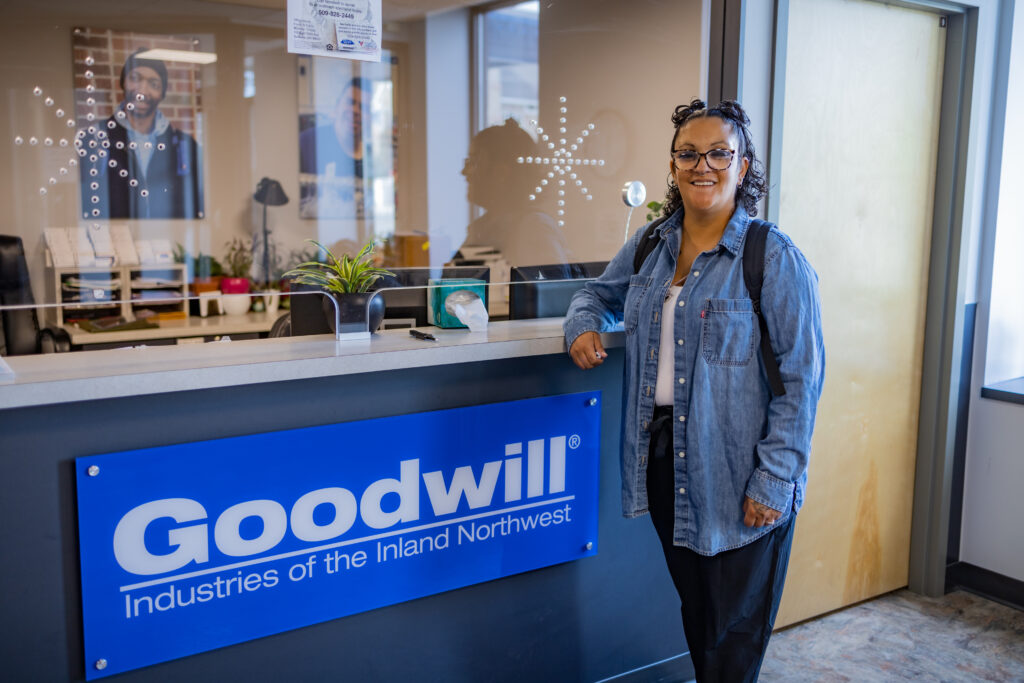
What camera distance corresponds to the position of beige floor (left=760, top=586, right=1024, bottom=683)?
2.83 metres

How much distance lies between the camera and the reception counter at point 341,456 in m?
1.71

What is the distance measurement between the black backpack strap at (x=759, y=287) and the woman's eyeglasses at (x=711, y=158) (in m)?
0.18

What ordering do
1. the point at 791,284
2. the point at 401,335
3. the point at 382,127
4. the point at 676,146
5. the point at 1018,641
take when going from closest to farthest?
the point at 791,284, the point at 676,146, the point at 401,335, the point at 1018,641, the point at 382,127

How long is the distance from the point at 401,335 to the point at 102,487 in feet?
2.72

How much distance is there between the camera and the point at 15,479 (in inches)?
66.2

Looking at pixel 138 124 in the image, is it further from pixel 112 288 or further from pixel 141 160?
pixel 112 288

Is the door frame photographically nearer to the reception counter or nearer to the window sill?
the window sill

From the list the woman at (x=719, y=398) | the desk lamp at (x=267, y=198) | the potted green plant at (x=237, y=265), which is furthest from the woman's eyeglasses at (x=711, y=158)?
the desk lamp at (x=267, y=198)

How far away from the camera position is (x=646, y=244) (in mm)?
2141

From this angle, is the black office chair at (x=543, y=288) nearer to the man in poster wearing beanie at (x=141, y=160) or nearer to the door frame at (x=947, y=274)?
the door frame at (x=947, y=274)

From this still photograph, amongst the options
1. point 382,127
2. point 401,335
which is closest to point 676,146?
point 401,335

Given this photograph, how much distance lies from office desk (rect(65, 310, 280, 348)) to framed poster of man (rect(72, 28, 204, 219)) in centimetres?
89

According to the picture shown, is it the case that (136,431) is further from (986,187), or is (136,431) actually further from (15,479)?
(986,187)

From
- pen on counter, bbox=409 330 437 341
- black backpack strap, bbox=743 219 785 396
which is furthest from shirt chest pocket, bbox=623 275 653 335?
pen on counter, bbox=409 330 437 341
